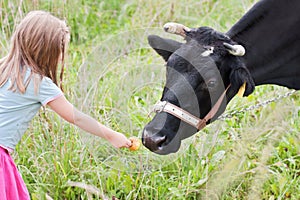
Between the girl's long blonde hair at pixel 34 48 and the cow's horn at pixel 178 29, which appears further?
the cow's horn at pixel 178 29

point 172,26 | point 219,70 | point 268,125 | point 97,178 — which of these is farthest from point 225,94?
point 97,178

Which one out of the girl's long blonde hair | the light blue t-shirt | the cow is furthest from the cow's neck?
the light blue t-shirt

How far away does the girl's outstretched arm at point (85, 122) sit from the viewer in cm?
339

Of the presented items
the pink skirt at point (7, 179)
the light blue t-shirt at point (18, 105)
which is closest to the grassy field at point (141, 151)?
the pink skirt at point (7, 179)

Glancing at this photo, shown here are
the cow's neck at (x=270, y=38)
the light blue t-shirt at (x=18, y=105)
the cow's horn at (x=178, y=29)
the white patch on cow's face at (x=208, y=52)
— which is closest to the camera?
the light blue t-shirt at (x=18, y=105)

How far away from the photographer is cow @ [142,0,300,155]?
11.5 feet

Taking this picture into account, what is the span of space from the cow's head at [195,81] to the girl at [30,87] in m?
0.26

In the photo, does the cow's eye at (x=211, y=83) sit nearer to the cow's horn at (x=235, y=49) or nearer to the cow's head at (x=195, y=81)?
the cow's head at (x=195, y=81)

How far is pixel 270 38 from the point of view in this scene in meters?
4.00

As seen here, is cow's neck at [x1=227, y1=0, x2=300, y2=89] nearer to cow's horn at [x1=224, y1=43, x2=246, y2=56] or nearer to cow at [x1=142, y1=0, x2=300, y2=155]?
cow at [x1=142, y1=0, x2=300, y2=155]

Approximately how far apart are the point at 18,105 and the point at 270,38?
1.66 m

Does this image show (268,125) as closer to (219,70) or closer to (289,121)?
(289,121)

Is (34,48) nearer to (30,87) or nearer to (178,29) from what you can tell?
(30,87)

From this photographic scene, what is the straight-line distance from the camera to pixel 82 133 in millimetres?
4344
